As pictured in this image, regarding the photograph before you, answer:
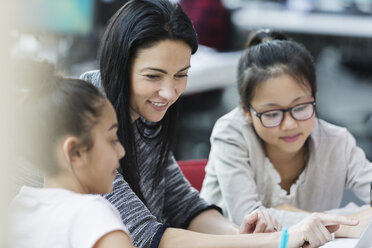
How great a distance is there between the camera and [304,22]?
14.3ft

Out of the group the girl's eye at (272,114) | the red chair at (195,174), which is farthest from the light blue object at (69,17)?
the girl's eye at (272,114)

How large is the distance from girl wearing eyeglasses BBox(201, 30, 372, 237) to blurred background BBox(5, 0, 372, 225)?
127 centimetres

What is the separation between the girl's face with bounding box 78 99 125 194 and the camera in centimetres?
77

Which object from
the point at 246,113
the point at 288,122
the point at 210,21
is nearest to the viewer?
the point at 288,122

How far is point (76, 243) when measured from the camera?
29.0 inches

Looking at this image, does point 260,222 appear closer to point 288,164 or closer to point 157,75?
point 157,75

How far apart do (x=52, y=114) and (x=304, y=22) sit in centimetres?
384

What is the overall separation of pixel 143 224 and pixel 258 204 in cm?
44

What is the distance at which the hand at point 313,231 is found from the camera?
1.00 metres

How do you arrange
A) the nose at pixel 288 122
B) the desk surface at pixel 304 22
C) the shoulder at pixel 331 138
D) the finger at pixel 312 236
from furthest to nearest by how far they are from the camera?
the desk surface at pixel 304 22 → the shoulder at pixel 331 138 → the nose at pixel 288 122 → the finger at pixel 312 236

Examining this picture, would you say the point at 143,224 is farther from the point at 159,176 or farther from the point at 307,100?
the point at 307,100

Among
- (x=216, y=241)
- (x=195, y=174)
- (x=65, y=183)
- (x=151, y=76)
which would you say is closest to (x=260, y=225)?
(x=216, y=241)

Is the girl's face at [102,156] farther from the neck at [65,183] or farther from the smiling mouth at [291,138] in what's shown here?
the smiling mouth at [291,138]

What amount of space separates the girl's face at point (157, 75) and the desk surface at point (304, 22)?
130 inches
